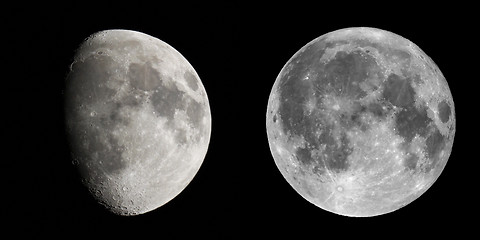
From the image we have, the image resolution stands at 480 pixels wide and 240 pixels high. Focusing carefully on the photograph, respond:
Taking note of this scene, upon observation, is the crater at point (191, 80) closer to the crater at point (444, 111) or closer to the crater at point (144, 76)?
the crater at point (144, 76)

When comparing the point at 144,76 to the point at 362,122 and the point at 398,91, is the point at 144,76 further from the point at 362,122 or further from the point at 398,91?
the point at 398,91

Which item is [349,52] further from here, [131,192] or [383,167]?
[131,192]

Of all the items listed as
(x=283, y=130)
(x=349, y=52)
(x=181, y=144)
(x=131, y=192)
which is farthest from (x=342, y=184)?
(x=131, y=192)

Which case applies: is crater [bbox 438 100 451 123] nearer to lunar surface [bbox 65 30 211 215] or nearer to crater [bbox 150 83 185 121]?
lunar surface [bbox 65 30 211 215]

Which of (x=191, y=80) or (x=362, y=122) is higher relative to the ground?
(x=191, y=80)

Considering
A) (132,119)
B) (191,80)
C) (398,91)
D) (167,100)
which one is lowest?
(132,119)

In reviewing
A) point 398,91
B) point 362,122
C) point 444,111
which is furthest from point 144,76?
point 444,111

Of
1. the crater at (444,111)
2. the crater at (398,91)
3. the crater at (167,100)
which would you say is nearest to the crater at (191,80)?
the crater at (167,100)
